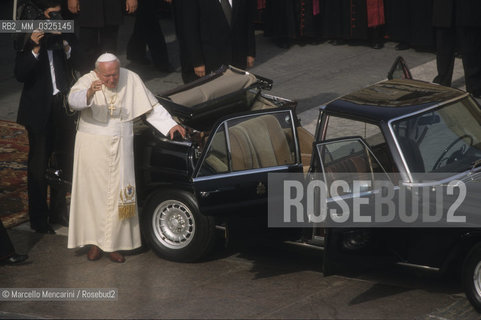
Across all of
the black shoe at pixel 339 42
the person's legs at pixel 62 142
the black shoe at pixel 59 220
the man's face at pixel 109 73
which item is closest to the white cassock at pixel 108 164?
the man's face at pixel 109 73

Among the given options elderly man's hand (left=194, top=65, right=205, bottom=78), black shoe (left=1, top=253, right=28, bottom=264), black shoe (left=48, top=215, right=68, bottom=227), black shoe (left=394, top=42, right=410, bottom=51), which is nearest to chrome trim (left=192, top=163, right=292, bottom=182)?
black shoe (left=1, top=253, right=28, bottom=264)

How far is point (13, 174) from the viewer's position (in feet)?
36.0

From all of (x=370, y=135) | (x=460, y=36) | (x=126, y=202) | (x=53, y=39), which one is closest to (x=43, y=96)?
(x=53, y=39)

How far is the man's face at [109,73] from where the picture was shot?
832cm

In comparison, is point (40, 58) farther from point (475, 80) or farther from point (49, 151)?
point (475, 80)

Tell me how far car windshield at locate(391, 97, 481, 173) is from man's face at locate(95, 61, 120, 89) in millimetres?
2514

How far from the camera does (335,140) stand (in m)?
7.08

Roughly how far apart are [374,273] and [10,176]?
15.6ft

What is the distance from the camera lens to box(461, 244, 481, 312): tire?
6977 millimetres

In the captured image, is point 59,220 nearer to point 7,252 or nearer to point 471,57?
point 7,252

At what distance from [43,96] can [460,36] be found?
6.40 m

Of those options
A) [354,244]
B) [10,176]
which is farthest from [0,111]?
[354,244]

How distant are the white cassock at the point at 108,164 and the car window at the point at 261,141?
0.83 meters

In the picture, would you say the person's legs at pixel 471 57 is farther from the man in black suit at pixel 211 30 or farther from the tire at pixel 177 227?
the tire at pixel 177 227
